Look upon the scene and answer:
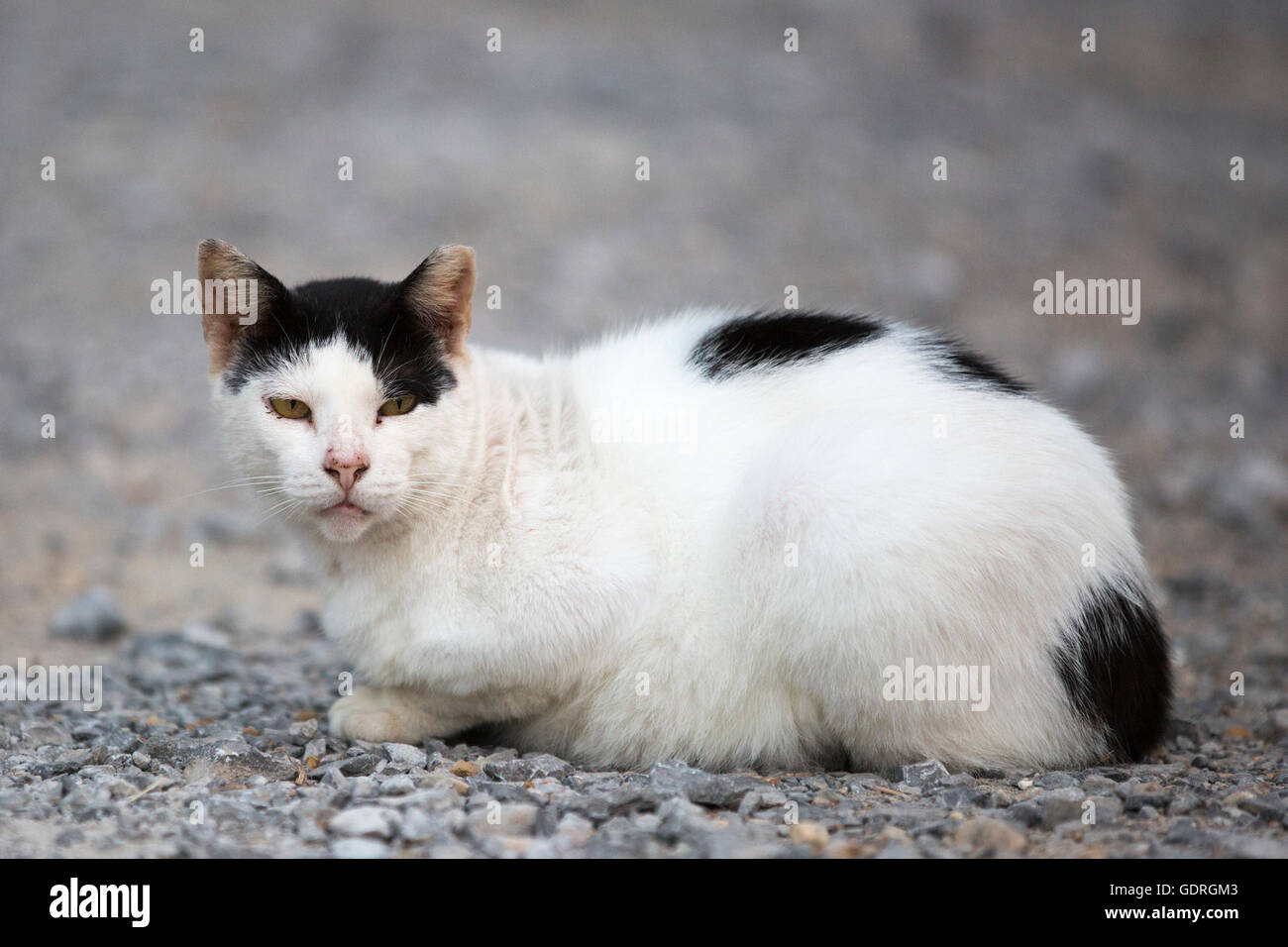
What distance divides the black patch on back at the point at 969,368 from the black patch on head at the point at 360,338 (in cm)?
175

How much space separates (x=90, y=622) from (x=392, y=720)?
9.38 ft

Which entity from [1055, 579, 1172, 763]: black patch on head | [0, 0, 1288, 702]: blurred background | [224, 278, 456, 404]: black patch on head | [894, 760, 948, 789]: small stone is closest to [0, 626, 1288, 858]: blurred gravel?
[894, 760, 948, 789]: small stone

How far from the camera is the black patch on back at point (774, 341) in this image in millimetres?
4281

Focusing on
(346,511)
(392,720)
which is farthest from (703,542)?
(392,720)

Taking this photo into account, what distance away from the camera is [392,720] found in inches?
165

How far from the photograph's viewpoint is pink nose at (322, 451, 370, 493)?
144 inches

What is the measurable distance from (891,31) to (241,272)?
513 inches

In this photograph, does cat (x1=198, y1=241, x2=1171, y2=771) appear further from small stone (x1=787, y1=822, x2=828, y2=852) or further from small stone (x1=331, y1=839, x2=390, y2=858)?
small stone (x1=331, y1=839, x2=390, y2=858)

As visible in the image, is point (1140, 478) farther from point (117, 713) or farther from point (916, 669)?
point (117, 713)
